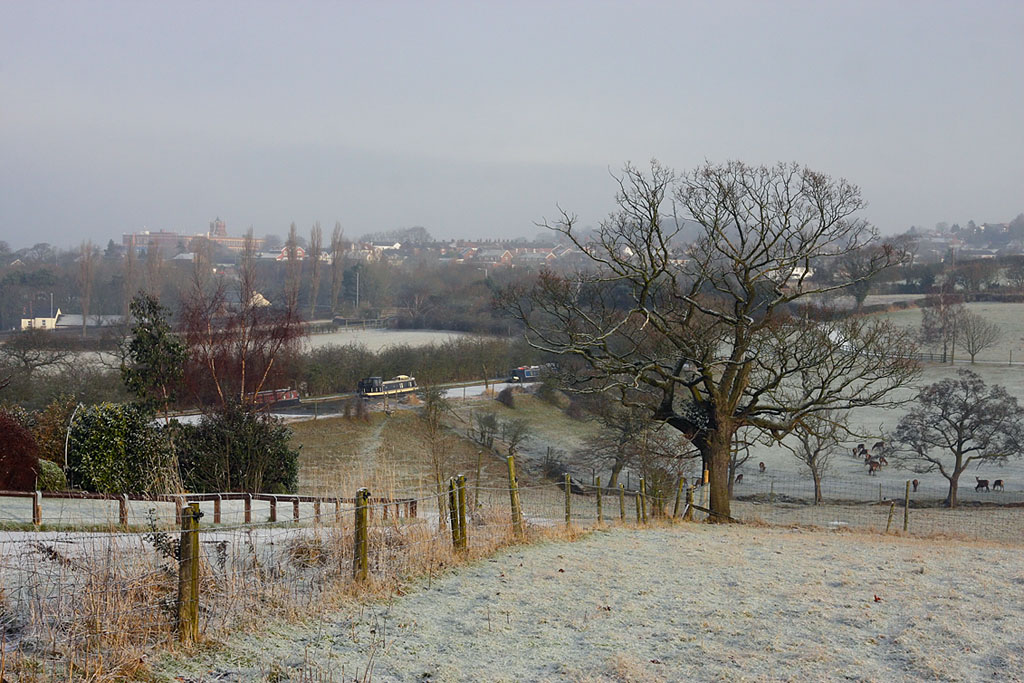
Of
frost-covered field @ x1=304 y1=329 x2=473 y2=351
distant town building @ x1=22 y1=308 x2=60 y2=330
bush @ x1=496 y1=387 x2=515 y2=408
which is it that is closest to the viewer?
bush @ x1=496 y1=387 x2=515 y2=408

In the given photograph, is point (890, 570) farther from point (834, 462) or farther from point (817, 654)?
point (834, 462)

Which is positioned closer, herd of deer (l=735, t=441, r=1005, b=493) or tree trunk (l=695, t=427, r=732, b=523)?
tree trunk (l=695, t=427, r=732, b=523)

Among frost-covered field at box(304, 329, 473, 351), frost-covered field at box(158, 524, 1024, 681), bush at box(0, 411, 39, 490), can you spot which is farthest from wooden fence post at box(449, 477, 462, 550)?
frost-covered field at box(304, 329, 473, 351)

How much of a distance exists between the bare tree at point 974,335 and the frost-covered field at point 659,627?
4377 cm

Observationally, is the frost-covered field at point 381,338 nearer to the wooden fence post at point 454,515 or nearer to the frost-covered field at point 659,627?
the wooden fence post at point 454,515

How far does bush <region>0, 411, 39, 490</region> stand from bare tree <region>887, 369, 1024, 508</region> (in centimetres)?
2525

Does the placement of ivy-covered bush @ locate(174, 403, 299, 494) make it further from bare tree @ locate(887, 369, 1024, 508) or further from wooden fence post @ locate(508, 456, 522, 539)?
bare tree @ locate(887, 369, 1024, 508)

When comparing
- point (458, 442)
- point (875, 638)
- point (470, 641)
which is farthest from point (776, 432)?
point (458, 442)

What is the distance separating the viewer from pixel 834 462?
36.8 m

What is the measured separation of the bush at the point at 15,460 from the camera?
56.6ft

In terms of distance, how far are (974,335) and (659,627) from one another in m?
49.3

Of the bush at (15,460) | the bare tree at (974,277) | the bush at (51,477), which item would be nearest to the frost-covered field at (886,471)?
the bush at (51,477)

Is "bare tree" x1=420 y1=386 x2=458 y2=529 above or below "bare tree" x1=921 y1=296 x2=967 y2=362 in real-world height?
below

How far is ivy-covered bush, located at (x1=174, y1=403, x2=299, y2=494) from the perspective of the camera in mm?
20672
